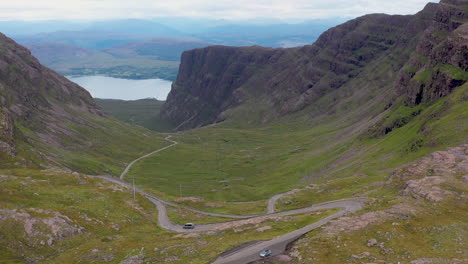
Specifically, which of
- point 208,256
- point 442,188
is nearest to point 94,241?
point 208,256

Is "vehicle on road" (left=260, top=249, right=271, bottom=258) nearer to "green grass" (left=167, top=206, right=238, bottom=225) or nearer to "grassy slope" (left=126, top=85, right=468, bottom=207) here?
"green grass" (left=167, top=206, right=238, bottom=225)

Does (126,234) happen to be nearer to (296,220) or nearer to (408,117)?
(296,220)

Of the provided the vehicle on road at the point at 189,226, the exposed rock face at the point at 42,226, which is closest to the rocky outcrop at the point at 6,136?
the exposed rock face at the point at 42,226

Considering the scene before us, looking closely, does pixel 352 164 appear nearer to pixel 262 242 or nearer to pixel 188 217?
pixel 188 217

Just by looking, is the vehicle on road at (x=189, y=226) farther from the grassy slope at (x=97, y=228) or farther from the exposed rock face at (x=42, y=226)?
the exposed rock face at (x=42, y=226)

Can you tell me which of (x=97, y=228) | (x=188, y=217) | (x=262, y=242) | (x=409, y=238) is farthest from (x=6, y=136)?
Answer: (x=409, y=238)

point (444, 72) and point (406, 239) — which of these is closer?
point (406, 239)

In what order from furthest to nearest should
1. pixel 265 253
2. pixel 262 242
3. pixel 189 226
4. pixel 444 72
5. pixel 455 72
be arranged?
pixel 444 72 < pixel 455 72 < pixel 189 226 < pixel 262 242 < pixel 265 253

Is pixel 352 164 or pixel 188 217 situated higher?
pixel 352 164

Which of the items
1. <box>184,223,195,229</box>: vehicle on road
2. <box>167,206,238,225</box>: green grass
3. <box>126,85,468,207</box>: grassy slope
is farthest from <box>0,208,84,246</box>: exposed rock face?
<box>126,85,468,207</box>: grassy slope
